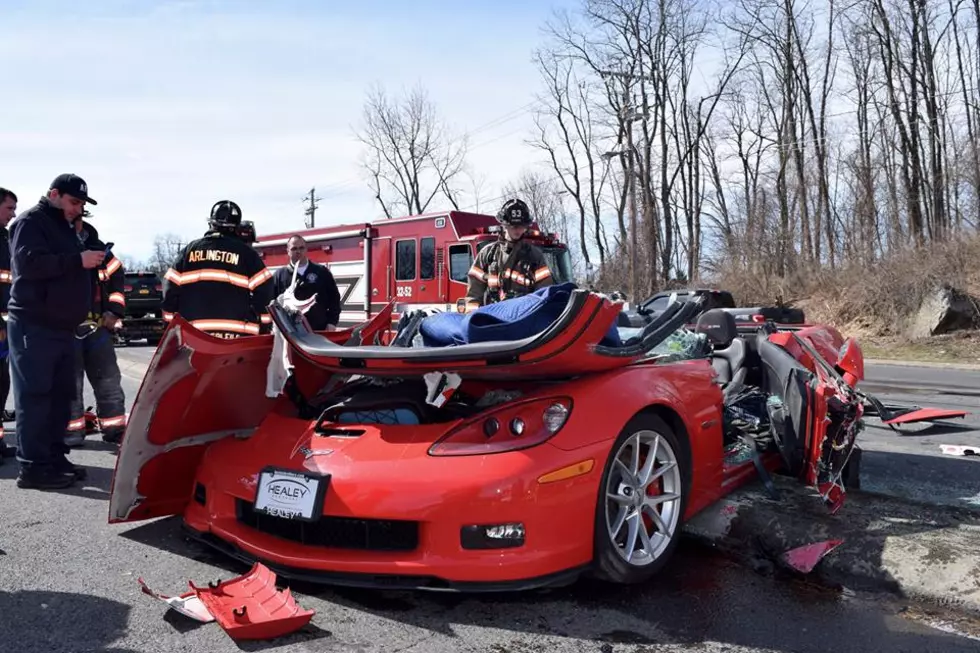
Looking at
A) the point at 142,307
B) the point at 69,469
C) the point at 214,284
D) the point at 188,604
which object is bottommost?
the point at 188,604

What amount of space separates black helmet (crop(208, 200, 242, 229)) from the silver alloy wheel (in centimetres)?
348

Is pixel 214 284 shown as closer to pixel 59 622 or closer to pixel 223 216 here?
pixel 223 216

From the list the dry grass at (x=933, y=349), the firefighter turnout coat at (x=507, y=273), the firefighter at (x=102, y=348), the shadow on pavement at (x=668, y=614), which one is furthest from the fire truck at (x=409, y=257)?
the shadow on pavement at (x=668, y=614)

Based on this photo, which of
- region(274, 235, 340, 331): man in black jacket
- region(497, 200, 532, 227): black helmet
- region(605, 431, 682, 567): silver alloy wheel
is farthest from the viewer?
region(274, 235, 340, 331): man in black jacket

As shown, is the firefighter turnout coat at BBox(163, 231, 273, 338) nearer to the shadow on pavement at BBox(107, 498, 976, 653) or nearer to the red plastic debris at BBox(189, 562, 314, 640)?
the shadow on pavement at BBox(107, 498, 976, 653)

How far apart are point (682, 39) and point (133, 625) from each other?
110 ft

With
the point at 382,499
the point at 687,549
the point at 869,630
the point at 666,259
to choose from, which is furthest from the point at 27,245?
the point at 666,259

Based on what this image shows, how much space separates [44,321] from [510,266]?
2.99 m

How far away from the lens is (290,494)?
119 inches

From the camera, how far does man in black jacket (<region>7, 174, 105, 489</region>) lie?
4.70m

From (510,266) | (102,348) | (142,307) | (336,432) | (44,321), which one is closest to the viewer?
(336,432)

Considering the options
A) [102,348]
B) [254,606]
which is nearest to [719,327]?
[254,606]

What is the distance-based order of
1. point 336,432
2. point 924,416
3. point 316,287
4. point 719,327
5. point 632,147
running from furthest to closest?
point 632,147 → point 316,287 → point 924,416 → point 719,327 → point 336,432

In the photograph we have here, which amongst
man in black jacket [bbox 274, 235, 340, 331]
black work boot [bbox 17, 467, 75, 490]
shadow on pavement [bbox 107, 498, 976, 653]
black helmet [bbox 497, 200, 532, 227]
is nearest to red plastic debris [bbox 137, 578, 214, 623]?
shadow on pavement [bbox 107, 498, 976, 653]
